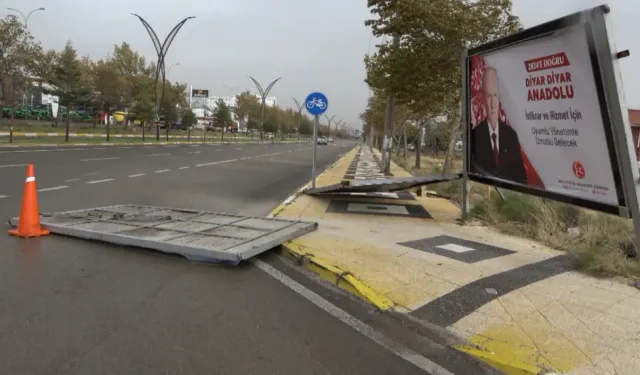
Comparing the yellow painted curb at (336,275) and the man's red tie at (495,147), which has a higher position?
the man's red tie at (495,147)

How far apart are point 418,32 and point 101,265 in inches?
416

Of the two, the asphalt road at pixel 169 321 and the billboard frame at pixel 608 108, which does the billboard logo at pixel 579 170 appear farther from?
the asphalt road at pixel 169 321

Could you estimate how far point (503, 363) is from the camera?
3.78m

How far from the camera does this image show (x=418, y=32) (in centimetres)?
1372

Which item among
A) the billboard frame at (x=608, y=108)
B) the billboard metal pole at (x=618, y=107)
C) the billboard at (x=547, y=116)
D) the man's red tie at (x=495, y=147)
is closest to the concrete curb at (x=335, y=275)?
the billboard metal pole at (x=618, y=107)

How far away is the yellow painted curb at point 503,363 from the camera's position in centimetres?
366

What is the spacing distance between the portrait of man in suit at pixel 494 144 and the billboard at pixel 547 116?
0.02 metres

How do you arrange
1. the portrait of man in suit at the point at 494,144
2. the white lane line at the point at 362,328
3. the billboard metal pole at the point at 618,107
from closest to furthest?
the white lane line at the point at 362,328 < the billboard metal pole at the point at 618,107 < the portrait of man in suit at the point at 494,144

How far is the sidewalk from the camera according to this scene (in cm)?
398

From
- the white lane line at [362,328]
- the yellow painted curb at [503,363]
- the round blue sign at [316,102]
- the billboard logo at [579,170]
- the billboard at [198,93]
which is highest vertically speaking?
the billboard at [198,93]

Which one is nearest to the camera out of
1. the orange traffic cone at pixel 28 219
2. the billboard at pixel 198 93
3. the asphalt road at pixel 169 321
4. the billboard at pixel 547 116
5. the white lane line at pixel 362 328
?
the asphalt road at pixel 169 321

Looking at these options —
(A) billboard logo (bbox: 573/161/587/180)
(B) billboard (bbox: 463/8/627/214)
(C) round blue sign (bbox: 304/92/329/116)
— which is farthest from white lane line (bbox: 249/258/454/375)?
(C) round blue sign (bbox: 304/92/329/116)

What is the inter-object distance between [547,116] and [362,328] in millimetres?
4094

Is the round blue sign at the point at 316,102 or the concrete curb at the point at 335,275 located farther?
the round blue sign at the point at 316,102
